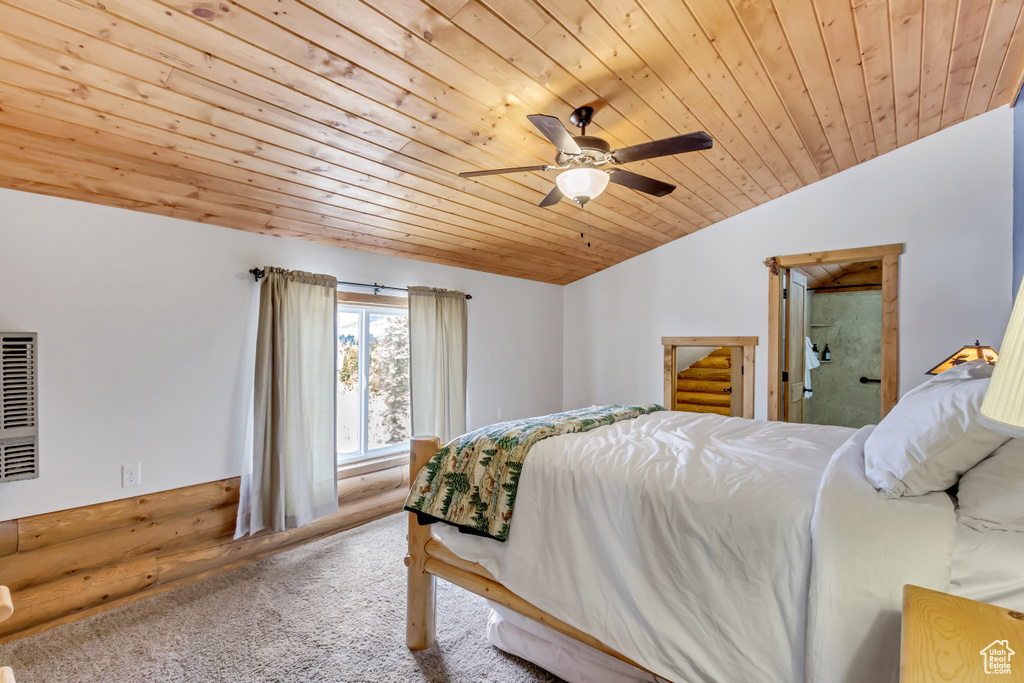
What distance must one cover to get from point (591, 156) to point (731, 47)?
839 millimetres

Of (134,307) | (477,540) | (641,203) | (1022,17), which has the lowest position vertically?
(477,540)

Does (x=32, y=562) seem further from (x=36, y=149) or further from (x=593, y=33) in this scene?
(x=593, y=33)

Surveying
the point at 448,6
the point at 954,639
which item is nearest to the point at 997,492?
the point at 954,639

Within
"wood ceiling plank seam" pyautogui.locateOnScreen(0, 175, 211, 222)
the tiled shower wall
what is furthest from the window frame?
the tiled shower wall

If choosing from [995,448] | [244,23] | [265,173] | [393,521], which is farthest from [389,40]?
[393,521]

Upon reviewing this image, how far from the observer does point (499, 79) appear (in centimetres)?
217

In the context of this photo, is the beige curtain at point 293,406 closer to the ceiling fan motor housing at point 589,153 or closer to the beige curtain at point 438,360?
the beige curtain at point 438,360

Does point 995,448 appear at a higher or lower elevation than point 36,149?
lower

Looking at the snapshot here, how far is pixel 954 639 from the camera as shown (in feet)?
2.91

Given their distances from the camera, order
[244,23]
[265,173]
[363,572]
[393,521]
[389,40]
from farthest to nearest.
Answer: [393,521] → [363,572] → [265,173] → [389,40] → [244,23]

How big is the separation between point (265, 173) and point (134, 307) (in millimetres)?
1045

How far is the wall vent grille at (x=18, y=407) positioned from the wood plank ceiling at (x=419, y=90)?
764 millimetres

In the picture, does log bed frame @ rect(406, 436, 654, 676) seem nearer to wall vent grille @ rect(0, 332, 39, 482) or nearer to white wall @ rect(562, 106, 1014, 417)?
wall vent grille @ rect(0, 332, 39, 482)

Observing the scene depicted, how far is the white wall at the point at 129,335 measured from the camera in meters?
2.36
